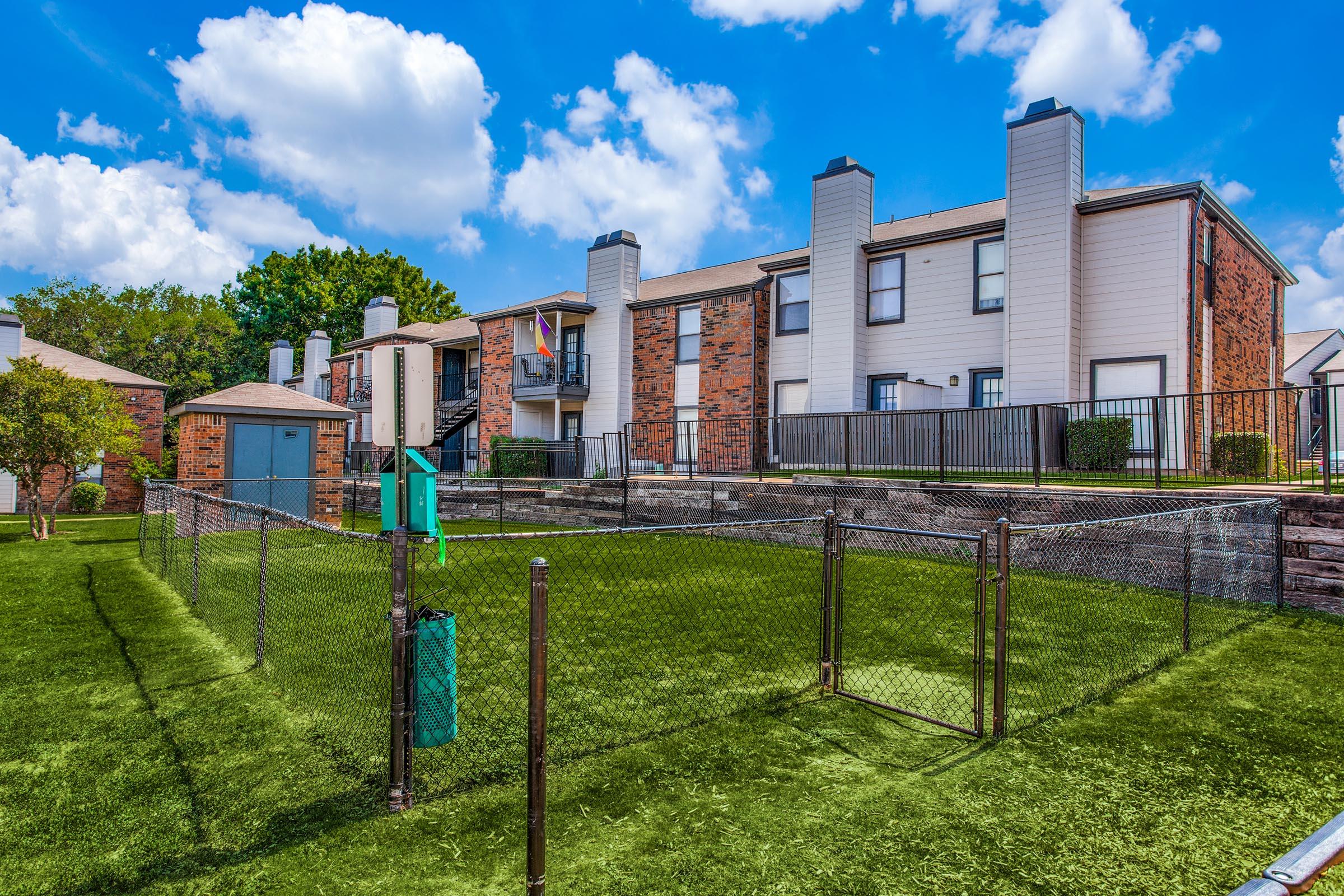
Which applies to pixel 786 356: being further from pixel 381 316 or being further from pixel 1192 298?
pixel 381 316

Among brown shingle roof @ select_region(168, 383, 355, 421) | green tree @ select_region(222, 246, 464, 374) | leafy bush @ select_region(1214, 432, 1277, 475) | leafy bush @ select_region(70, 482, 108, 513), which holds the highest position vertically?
green tree @ select_region(222, 246, 464, 374)

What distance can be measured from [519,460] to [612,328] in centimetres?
501

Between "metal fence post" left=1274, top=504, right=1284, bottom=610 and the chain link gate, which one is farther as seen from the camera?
"metal fence post" left=1274, top=504, right=1284, bottom=610

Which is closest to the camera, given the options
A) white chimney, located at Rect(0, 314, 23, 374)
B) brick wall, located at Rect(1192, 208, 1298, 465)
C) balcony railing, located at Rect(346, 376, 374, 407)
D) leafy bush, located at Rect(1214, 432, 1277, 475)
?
leafy bush, located at Rect(1214, 432, 1277, 475)

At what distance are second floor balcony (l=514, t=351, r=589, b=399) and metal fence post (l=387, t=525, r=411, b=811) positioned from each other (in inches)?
788

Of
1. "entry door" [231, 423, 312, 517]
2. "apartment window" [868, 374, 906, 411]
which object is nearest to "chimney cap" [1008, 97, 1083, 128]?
"apartment window" [868, 374, 906, 411]

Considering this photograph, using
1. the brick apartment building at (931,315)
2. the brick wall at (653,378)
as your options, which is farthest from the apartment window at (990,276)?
the brick wall at (653,378)

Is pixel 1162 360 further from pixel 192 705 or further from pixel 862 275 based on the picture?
pixel 192 705

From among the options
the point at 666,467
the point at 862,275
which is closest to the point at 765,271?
the point at 862,275

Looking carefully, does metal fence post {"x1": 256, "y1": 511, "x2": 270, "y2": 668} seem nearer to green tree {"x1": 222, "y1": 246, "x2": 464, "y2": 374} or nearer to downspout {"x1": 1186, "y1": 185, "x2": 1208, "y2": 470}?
downspout {"x1": 1186, "y1": 185, "x2": 1208, "y2": 470}

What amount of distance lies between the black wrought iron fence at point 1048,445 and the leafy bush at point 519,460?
5.89 metres

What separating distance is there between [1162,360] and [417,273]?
43.3m

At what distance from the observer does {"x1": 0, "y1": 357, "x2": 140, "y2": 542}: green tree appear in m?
13.8

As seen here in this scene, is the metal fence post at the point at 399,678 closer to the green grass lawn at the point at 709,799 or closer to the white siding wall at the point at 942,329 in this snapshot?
the green grass lawn at the point at 709,799
